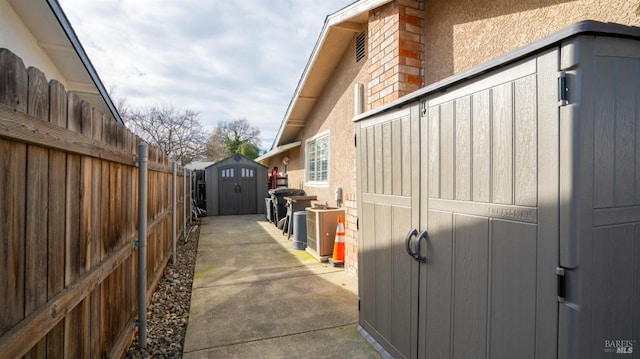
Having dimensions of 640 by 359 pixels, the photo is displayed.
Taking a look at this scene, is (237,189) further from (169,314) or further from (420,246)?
(420,246)

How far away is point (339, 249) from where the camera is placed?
18.2ft

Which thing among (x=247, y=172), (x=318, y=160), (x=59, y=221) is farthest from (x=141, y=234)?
(x=247, y=172)

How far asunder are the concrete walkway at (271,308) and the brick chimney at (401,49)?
2.74m

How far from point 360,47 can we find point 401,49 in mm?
2023

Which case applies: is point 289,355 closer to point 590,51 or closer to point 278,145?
point 590,51

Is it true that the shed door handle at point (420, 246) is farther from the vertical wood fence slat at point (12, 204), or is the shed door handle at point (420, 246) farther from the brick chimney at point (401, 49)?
the vertical wood fence slat at point (12, 204)

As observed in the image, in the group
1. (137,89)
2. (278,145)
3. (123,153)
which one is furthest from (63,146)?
(137,89)

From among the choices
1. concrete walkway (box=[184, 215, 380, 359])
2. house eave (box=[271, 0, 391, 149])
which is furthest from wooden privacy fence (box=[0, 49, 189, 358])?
house eave (box=[271, 0, 391, 149])

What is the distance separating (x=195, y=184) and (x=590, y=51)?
14806 mm

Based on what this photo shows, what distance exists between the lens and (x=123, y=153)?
2570mm

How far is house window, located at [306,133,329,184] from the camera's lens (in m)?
7.72

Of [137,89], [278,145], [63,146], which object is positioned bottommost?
[63,146]

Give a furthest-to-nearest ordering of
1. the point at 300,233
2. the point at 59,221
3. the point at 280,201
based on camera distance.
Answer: the point at 280,201
the point at 300,233
the point at 59,221

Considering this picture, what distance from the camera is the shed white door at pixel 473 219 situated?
4.66ft
